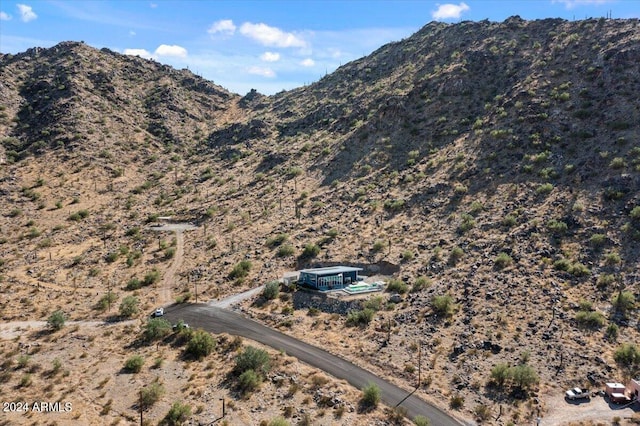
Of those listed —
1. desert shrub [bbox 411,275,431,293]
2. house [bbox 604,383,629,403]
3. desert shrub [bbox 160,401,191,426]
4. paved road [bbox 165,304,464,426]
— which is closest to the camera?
desert shrub [bbox 160,401,191,426]

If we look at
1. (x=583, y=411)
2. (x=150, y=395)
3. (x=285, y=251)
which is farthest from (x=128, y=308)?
(x=583, y=411)

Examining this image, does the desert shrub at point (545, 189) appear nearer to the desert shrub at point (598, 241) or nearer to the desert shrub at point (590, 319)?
the desert shrub at point (598, 241)

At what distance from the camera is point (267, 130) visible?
107m

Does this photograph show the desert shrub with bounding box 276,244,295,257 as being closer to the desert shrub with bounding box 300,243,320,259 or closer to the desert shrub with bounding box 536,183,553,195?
the desert shrub with bounding box 300,243,320,259

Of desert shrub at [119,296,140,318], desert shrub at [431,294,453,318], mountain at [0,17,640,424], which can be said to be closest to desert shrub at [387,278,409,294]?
mountain at [0,17,640,424]

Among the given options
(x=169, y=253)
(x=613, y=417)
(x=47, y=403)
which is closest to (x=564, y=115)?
(x=613, y=417)

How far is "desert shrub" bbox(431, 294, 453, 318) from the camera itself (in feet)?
135

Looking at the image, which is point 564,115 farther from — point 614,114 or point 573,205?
point 573,205

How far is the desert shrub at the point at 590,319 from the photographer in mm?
36906

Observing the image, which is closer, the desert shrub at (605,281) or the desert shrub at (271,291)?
the desert shrub at (605,281)

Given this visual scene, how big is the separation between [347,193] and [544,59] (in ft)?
148

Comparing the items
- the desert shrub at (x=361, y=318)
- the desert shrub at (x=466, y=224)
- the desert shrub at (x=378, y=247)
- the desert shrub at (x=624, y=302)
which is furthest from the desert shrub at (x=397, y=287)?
the desert shrub at (x=624, y=302)

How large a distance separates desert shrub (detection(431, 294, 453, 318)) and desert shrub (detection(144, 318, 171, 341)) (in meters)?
25.4

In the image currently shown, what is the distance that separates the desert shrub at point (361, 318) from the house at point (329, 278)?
650 centimetres
